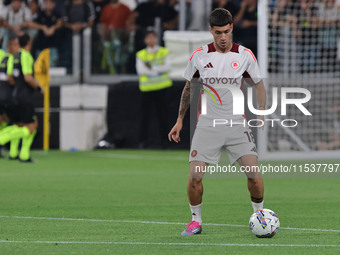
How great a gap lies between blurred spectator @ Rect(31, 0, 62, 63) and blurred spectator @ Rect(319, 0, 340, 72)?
6108mm

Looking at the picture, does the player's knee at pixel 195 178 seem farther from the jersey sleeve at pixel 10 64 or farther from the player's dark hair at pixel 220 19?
the jersey sleeve at pixel 10 64

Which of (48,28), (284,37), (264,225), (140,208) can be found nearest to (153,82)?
(48,28)

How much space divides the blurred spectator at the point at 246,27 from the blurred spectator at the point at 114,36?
2.71 meters

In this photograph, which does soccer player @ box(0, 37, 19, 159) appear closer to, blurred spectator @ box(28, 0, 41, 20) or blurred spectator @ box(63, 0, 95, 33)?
blurred spectator @ box(63, 0, 95, 33)

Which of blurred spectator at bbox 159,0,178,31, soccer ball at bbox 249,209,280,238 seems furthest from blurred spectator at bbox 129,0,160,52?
soccer ball at bbox 249,209,280,238

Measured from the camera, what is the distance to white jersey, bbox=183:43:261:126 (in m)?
7.86

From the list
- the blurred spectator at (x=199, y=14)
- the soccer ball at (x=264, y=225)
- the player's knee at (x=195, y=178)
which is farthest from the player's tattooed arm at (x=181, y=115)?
the blurred spectator at (x=199, y=14)

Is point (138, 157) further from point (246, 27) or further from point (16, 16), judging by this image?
point (16, 16)

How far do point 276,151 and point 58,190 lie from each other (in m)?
6.75

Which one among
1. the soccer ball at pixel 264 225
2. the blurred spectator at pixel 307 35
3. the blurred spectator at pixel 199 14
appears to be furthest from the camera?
the blurred spectator at pixel 199 14

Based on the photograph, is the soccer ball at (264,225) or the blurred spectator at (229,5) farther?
the blurred spectator at (229,5)

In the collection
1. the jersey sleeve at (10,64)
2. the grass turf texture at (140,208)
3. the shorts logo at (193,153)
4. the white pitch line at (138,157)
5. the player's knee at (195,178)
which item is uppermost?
the jersey sleeve at (10,64)

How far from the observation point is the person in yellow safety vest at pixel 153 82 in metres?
20.1

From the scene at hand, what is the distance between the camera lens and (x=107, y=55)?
21172 millimetres
